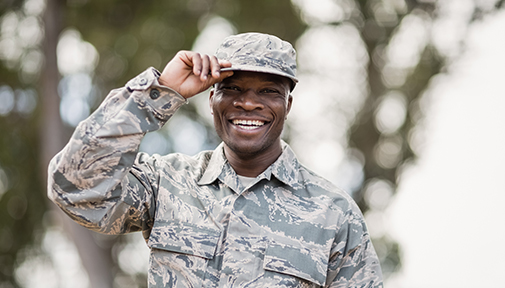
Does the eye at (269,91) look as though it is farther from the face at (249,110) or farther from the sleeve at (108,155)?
the sleeve at (108,155)

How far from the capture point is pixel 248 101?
8.34 ft

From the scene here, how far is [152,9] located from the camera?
394 inches


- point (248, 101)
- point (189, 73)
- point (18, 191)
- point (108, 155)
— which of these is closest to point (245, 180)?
point (248, 101)

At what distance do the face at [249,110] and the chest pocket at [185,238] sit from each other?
1.38ft

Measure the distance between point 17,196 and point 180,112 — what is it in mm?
3838

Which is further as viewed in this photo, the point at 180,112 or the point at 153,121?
the point at 180,112

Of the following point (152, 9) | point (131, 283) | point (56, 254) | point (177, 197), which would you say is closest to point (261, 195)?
point (177, 197)

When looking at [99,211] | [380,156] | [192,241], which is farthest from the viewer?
[380,156]

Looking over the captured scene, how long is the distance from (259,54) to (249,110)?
0.26 meters

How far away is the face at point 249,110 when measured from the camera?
2.56 meters

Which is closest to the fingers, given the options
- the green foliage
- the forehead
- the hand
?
the hand

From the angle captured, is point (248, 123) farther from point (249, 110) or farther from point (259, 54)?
point (259, 54)

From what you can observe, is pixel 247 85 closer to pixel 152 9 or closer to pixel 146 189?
pixel 146 189

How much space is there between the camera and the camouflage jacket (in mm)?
2219
